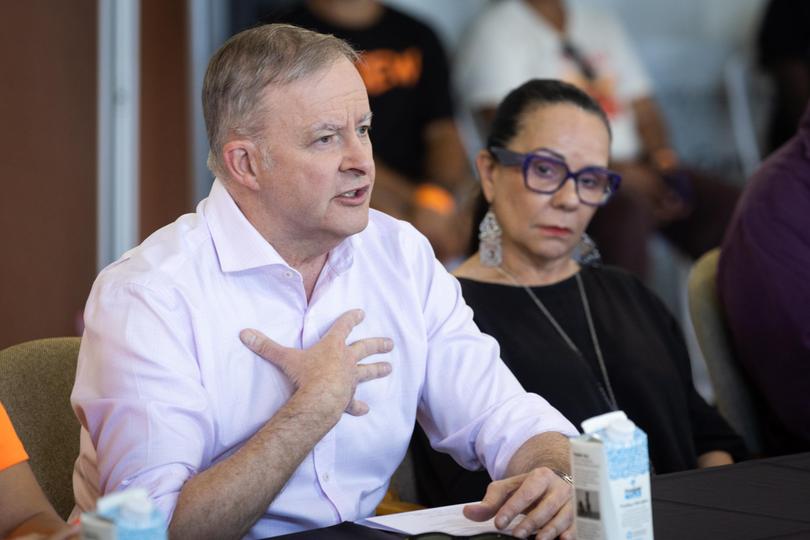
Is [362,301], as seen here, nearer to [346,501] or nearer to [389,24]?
[346,501]

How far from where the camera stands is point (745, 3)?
19.7 feet

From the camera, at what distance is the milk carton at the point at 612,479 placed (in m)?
1.38

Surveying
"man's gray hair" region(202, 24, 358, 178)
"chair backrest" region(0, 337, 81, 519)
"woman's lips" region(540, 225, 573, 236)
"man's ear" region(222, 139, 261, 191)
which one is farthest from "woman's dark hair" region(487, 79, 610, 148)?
"chair backrest" region(0, 337, 81, 519)

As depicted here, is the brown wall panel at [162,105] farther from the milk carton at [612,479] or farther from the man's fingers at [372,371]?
the milk carton at [612,479]

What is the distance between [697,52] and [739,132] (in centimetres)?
48

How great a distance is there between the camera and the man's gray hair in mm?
1946

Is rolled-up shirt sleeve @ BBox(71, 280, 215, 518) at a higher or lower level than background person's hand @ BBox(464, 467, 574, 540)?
higher

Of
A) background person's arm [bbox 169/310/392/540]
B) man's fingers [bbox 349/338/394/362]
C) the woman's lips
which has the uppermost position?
the woman's lips

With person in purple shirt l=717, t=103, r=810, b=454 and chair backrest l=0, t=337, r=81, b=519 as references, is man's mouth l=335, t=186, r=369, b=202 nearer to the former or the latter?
chair backrest l=0, t=337, r=81, b=519

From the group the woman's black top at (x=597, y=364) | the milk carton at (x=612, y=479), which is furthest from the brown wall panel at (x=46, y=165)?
the milk carton at (x=612, y=479)

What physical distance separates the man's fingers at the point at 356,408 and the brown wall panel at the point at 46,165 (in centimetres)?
261

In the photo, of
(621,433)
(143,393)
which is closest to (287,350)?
(143,393)

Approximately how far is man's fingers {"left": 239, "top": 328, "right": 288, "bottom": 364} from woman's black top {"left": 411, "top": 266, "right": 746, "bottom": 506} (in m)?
0.72

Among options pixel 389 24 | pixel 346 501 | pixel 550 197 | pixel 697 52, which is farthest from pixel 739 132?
pixel 346 501
